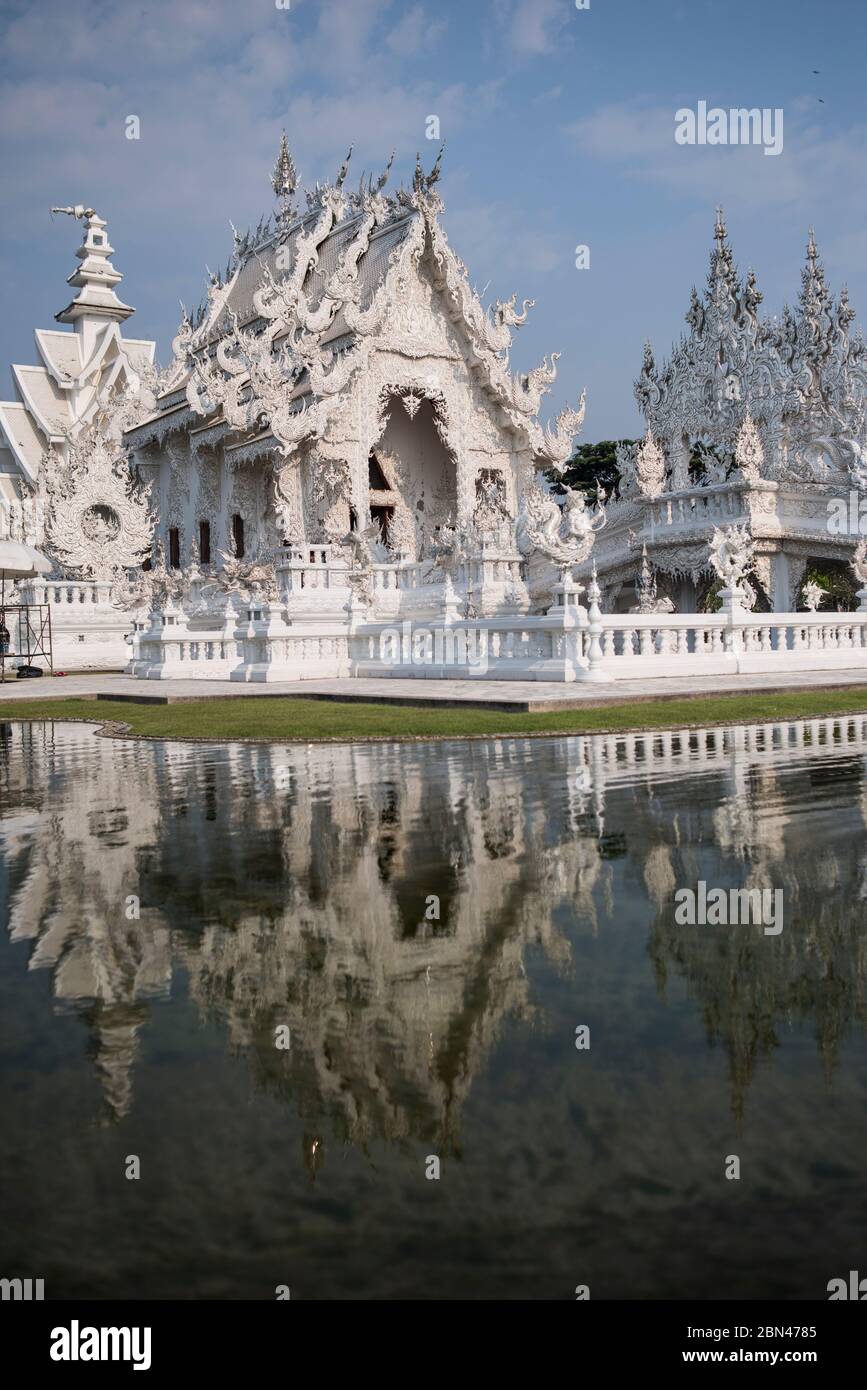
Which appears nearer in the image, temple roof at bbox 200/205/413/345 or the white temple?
the white temple

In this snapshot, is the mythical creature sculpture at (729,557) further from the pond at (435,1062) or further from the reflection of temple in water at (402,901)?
the pond at (435,1062)

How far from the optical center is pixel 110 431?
37094mm

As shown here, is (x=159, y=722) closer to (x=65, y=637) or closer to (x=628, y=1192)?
(x=628, y=1192)

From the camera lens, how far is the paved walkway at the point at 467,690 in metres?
13.9

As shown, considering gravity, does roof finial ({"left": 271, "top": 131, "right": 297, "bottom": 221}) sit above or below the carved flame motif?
above

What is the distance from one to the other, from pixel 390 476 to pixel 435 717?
826 inches

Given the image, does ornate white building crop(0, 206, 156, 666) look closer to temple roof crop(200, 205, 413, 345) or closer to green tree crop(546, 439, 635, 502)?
temple roof crop(200, 205, 413, 345)

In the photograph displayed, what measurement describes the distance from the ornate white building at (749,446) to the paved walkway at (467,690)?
39.9 feet

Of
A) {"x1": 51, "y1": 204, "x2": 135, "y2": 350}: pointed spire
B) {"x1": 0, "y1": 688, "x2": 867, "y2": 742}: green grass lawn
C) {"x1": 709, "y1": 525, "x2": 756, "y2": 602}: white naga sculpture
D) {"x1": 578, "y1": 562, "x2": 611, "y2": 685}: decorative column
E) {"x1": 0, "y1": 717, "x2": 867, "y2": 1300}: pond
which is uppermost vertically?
{"x1": 51, "y1": 204, "x2": 135, "y2": 350}: pointed spire

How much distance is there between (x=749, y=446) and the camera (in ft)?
100

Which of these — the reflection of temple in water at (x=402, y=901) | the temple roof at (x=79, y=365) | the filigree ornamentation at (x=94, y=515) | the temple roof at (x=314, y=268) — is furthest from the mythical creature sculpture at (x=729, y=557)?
the temple roof at (x=79, y=365)

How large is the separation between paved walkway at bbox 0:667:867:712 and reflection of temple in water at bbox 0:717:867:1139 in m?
4.77

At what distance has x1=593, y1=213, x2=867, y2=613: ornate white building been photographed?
29938 millimetres

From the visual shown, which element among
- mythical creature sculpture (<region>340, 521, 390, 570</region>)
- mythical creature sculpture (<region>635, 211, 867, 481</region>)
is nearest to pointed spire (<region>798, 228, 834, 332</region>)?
mythical creature sculpture (<region>635, 211, 867, 481</region>)
